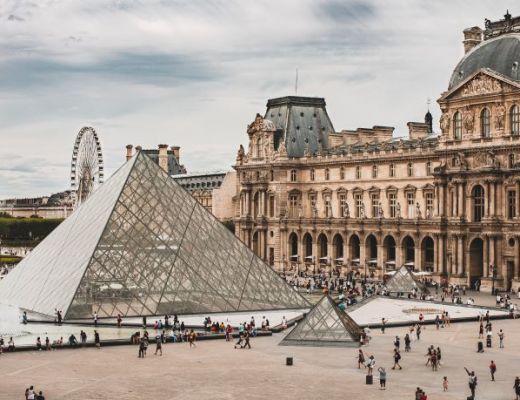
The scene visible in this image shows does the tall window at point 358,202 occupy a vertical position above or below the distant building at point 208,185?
below

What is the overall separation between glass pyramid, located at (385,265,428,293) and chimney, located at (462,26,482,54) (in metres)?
18.2

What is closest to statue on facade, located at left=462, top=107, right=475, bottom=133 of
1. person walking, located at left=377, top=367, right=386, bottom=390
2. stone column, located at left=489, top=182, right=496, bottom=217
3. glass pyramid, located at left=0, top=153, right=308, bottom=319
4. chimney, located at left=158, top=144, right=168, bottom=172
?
stone column, located at left=489, top=182, right=496, bottom=217

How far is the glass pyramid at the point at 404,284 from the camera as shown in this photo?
192 ft

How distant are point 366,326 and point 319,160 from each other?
40.4 meters

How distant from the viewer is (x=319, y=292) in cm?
6153

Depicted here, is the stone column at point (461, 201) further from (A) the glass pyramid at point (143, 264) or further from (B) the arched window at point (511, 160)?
(A) the glass pyramid at point (143, 264)

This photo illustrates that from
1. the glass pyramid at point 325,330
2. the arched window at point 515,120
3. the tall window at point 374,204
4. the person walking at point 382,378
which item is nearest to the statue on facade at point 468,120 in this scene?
the arched window at point 515,120

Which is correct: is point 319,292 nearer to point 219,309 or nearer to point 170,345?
point 219,309

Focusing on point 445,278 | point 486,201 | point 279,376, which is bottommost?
point 279,376

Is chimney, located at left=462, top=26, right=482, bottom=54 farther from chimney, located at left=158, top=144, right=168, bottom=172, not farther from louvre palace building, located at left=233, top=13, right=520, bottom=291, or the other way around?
chimney, located at left=158, top=144, right=168, bottom=172

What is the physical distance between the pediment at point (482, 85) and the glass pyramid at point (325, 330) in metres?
28.0

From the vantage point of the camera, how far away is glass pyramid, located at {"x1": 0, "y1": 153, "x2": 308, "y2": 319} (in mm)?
45031

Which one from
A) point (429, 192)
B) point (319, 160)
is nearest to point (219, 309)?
point (429, 192)

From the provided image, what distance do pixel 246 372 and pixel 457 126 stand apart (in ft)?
124
